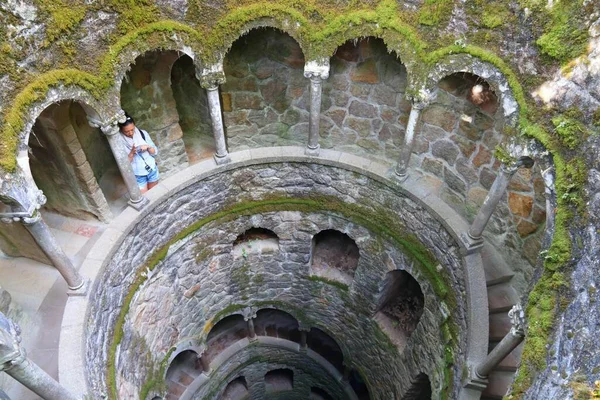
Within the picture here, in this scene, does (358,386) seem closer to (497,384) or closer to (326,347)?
(326,347)

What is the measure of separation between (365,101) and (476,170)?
268cm

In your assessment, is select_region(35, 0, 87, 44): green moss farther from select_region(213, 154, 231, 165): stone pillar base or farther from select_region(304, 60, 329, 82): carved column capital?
select_region(213, 154, 231, 165): stone pillar base

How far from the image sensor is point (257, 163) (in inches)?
Result: 376

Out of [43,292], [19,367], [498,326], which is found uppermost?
[43,292]

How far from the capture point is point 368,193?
948 centimetres

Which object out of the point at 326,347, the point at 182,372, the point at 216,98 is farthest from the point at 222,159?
the point at 326,347

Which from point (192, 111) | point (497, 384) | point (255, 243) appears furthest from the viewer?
point (255, 243)

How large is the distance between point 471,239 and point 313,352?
26.8ft

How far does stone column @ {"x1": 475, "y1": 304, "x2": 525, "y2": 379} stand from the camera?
5595mm

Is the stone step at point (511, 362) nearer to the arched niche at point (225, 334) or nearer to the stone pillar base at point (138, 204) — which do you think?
the stone pillar base at point (138, 204)

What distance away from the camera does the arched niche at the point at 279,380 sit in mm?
15812

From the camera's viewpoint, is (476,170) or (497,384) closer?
(497,384)

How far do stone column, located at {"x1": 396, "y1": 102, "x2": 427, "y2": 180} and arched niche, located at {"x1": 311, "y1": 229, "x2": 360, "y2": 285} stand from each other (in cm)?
328

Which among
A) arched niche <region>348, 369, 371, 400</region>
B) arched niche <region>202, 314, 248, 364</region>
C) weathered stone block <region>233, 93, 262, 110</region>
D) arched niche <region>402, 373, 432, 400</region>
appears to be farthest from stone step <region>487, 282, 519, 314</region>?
arched niche <region>202, 314, 248, 364</region>
